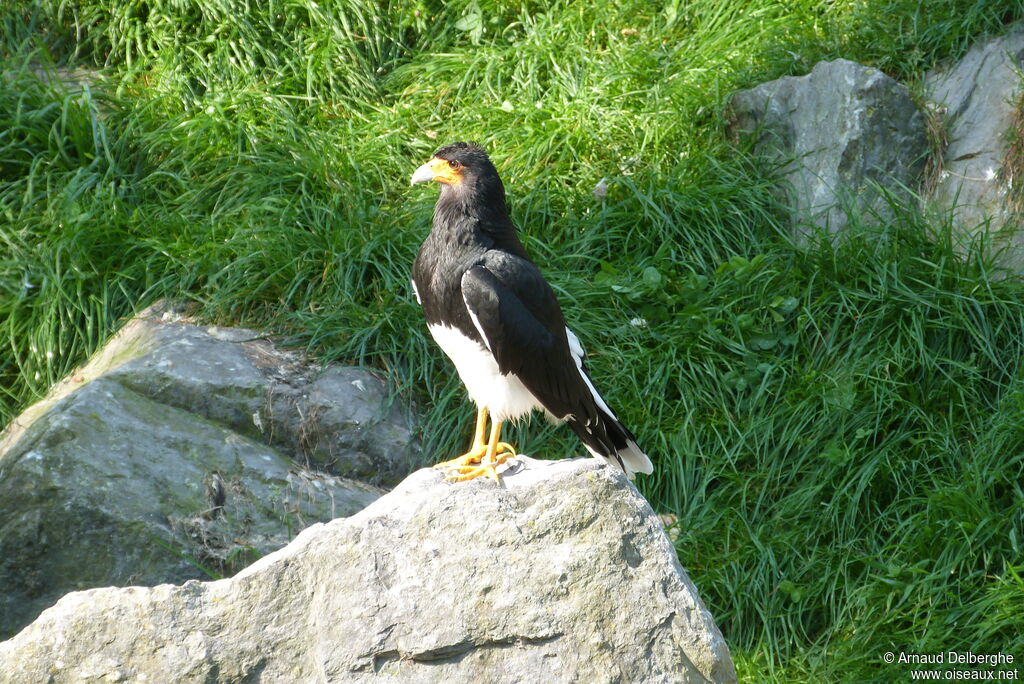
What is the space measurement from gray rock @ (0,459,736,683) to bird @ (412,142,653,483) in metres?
0.52

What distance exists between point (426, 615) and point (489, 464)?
1.81 ft

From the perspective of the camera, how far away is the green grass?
3.88m

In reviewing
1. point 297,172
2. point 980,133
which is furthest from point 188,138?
point 980,133

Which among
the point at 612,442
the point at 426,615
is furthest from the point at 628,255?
the point at 426,615

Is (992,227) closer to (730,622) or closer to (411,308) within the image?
(730,622)

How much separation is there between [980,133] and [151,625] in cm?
434

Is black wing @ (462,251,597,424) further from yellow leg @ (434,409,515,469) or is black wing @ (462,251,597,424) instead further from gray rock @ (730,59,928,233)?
gray rock @ (730,59,928,233)

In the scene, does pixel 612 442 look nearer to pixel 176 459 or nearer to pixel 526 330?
pixel 526 330

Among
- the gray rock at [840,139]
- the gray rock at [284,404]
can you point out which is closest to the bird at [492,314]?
the gray rock at [284,404]

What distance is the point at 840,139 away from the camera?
5098 mm

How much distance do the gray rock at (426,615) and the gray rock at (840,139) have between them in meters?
2.83

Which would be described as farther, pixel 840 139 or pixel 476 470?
pixel 840 139

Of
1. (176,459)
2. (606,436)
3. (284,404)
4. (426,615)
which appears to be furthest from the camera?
(284,404)

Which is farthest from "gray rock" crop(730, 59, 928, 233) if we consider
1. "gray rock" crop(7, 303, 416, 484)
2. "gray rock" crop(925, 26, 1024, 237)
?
"gray rock" crop(7, 303, 416, 484)
